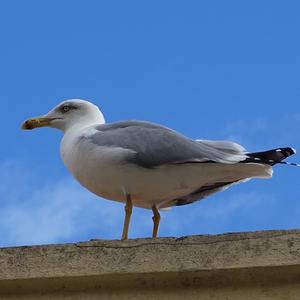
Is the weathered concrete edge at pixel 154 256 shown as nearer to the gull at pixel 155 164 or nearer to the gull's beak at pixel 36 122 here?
the gull at pixel 155 164

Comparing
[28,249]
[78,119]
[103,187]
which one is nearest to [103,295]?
[28,249]

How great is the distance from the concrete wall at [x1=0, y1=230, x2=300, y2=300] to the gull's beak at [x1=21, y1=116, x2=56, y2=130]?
1.97 meters

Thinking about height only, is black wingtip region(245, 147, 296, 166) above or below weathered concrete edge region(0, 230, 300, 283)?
above

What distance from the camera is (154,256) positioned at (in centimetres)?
346

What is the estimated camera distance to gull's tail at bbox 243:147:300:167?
15.0 feet

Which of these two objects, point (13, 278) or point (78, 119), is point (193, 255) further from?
point (78, 119)

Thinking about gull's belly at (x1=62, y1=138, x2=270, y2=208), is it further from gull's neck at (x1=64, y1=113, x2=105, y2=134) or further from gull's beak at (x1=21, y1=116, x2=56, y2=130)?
gull's beak at (x1=21, y1=116, x2=56, y2=130)

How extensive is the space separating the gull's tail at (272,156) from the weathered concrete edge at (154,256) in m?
1.22

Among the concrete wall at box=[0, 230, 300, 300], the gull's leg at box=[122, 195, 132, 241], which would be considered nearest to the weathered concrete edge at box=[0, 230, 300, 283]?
the concrete wall at box=[0, 230, 300, 300]

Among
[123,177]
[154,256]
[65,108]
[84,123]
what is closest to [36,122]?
[65,108]

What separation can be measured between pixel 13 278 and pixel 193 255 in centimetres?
75

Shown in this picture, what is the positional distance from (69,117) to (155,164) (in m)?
0.93

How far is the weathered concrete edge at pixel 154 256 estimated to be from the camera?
3391 mm

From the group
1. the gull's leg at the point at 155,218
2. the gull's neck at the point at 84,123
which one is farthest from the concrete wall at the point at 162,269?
the gull's neck at the point at 84,123
